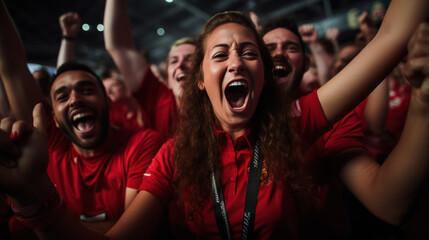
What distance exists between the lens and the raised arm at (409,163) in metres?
0.68

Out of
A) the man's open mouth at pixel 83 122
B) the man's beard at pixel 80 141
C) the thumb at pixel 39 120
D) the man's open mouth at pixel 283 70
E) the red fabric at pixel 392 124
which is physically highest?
the man's open mouth at pixel 283 70

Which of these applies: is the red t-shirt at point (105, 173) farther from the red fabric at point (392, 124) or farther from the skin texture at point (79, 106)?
the red fabric at point (392, 124)

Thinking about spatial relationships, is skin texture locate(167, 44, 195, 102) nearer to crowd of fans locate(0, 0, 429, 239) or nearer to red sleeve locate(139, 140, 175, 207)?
crowd of fans locate(0, 0, 429, 239)

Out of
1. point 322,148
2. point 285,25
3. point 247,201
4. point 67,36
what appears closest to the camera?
point 247,201

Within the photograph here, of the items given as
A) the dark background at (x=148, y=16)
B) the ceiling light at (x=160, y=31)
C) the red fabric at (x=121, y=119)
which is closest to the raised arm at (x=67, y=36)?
the red fabric at (x=121, y=119)

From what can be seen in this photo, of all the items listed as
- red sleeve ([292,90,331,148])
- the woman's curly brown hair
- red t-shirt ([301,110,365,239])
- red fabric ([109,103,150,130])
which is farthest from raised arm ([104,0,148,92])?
red t-shirt ([301,110,365,239])

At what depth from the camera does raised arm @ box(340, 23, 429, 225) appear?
2.24ft

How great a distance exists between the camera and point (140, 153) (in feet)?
5.45

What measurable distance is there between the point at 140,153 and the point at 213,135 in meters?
0.70

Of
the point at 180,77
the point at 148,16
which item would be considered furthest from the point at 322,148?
the point at 148,16

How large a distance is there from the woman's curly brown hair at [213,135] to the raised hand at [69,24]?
2083 millimetres

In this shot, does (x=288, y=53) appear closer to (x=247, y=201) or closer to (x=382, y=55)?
(x=382, y=55)

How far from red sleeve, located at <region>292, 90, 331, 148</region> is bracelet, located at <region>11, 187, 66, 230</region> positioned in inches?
49.9

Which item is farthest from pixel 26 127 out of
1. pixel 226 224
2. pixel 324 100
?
pixel 324 100
